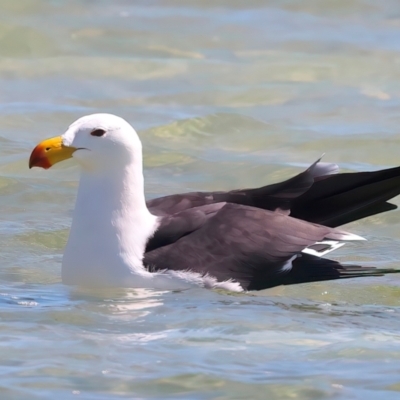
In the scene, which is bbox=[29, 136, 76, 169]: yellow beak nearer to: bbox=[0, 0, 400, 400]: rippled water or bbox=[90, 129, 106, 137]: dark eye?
bbox=[90, 129, 106, 137]: dark eye

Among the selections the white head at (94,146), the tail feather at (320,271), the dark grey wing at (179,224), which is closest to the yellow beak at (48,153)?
the white head at (94,146)

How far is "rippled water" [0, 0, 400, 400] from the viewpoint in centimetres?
525

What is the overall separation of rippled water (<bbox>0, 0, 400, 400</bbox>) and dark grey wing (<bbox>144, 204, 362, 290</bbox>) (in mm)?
152

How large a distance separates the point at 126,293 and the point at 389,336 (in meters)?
1.44

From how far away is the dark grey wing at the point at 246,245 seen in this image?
22.2 ft

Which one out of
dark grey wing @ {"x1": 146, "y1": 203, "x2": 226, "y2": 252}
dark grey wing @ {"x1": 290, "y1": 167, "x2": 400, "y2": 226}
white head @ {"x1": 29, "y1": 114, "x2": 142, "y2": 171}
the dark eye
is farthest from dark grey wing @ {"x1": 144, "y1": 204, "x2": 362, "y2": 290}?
the dark eye

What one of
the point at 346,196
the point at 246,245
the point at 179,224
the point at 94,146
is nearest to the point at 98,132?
the point at 94,146

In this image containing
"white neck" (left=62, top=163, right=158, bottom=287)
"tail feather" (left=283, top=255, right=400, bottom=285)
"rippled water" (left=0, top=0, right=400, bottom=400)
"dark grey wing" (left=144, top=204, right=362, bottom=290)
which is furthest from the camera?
"tail feather" (left=283, top=255, right=400, bottom=285)

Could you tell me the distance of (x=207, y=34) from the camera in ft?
49.4

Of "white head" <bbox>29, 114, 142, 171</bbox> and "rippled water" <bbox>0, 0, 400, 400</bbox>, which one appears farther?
"white head" <bbox>29, 114, 142, 171</bbox>

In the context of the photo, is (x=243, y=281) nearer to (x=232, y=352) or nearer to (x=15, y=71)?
(x=232, y=352)

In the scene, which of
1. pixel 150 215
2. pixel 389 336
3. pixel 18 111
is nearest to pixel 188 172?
pixel 18 111

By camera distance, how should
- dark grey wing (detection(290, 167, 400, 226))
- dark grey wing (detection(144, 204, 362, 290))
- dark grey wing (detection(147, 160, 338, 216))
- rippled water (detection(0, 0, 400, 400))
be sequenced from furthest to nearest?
1. dark grey wing (detection(290, 167, 400, 226))
2. dark grey wing (detection(147, 160, 338, 216))
3. dark grey wing (detection(144, 204, 362, 290))
4. rippled water (detection(0, 0, 400, 400))

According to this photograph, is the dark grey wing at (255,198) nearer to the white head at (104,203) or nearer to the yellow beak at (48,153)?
the white head at (104,203)
